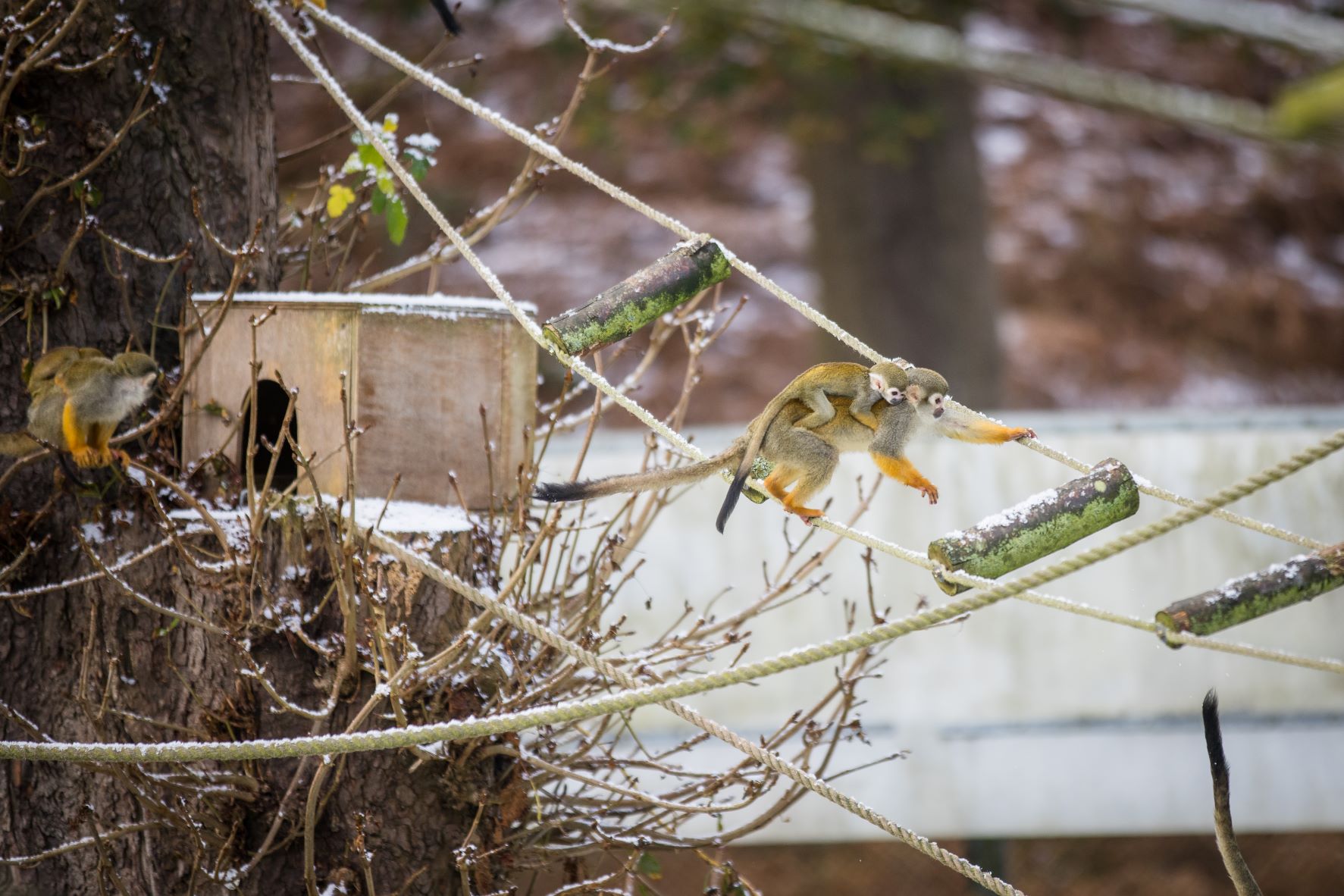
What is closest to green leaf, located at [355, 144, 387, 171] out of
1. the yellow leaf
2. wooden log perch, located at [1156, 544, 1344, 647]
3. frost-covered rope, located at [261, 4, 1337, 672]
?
frost-covered rope, located at [261, 4, 1337, 672]

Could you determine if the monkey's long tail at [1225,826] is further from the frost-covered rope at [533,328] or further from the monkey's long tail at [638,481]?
the monkey's long tail at [638,481]

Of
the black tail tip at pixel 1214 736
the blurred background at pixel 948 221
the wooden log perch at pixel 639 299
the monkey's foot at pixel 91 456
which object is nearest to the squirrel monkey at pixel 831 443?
the wooden log perch at pixel 639 299

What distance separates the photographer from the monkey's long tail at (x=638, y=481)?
175cm

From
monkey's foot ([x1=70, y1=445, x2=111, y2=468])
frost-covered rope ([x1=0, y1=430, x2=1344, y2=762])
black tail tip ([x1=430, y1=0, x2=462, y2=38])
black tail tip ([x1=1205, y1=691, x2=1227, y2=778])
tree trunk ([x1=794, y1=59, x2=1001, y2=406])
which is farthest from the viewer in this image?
tree trunk ([x1=794, y1=59, x2=1001, y2=406])

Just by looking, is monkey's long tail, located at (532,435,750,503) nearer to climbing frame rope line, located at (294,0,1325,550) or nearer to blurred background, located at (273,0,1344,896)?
climbing frame rope line, located at (294,0,1325,550)

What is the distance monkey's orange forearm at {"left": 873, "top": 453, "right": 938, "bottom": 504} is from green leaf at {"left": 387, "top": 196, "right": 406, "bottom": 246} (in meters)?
0.89

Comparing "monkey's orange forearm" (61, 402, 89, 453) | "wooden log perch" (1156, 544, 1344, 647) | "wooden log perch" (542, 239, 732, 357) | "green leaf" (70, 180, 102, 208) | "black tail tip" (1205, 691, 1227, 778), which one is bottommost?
"black tail tip" (1205, 691, 1227, 778)

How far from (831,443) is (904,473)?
0.43ft

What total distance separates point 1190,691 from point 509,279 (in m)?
5.26

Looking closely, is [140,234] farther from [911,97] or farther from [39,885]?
[911,97]

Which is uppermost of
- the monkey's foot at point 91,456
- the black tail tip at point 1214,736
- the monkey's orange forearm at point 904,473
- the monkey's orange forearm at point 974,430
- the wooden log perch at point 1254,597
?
the monkey's orange forearm at point 974,430

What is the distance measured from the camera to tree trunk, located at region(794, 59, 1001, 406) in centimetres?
563

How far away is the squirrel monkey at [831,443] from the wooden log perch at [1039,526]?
348mm

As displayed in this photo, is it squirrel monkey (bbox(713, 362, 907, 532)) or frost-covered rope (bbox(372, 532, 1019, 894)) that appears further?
squirrel monkey (bbox(713, 362, 907, 532))
